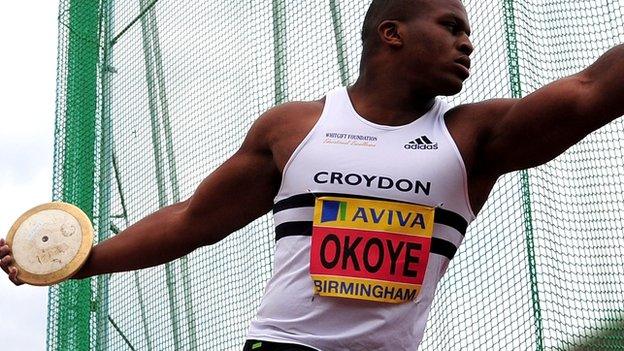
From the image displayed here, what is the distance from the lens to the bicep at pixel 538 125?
9.36 feet

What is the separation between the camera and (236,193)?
3.40m

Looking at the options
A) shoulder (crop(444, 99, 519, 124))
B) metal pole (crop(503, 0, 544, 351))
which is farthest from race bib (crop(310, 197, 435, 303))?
metal pole (crop(503, 0, 544, 351))

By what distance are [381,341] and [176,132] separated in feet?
11.8

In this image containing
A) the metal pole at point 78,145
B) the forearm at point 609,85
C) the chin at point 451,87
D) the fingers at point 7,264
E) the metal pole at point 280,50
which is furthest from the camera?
the metal pole at point 78,145

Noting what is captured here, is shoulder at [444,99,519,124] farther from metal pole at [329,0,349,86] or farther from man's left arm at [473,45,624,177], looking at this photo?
metal pole at [329,0,349,86]

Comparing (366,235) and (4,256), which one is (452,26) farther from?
(4,256)

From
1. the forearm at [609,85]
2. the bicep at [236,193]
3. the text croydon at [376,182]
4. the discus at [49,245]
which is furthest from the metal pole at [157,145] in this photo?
the forearm at [609,85]

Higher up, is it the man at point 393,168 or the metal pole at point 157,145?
the man at point 393,168

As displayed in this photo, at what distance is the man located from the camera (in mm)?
2955

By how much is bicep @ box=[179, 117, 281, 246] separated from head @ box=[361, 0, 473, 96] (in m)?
0.36

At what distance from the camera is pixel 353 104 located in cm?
325

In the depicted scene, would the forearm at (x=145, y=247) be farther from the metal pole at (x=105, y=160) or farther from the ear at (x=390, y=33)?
the metal pole at (x=105, y=160)

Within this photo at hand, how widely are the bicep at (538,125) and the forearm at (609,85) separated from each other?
0.05 feet

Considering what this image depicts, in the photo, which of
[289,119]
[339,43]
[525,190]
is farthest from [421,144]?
[339,43]
